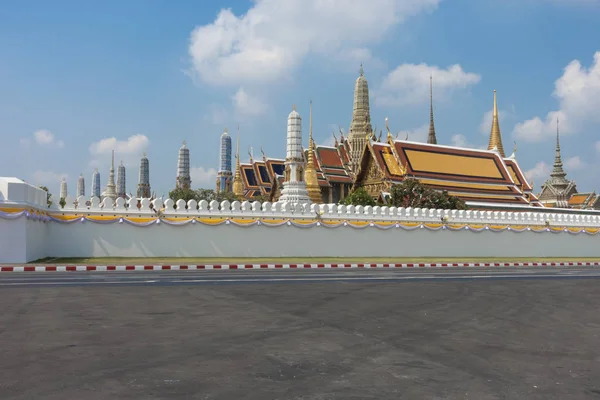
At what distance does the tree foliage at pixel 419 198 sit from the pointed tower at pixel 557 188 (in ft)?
141

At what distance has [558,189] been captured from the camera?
79438mm

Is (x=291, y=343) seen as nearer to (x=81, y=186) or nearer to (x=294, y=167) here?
(x=294, y=167)

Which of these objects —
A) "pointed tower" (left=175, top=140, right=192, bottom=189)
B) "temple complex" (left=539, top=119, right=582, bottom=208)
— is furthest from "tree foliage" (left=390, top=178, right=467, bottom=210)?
"pointed tower" (left=175, top=140, right=192, bottom=189)

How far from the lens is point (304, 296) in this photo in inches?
475

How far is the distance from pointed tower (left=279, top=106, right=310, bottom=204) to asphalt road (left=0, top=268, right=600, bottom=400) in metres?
19.6

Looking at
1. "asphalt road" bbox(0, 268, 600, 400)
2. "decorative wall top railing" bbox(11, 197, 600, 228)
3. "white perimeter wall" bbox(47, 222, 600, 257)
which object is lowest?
"asphalt road" bbox(0, 268, 600, 400)

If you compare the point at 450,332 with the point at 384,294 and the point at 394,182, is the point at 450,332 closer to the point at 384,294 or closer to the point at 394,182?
the point at 384,294

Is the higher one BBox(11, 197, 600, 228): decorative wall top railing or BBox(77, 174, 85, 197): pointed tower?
BBox(77, 174, 85, 197): pointed tower

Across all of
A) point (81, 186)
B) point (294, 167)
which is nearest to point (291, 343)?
point (294, 167)

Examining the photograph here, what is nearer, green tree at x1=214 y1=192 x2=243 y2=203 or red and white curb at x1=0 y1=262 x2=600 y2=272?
red and white curb at x1=0 y1=262 x2=600 y2=272

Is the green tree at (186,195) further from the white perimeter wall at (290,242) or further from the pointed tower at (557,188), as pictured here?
the pointed tower at (557,188)

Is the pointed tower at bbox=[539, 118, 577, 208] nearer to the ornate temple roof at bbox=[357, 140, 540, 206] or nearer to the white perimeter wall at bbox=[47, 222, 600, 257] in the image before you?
the ornate temple roof at bbox=[357, 140, 540, 206]

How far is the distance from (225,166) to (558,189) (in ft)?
147

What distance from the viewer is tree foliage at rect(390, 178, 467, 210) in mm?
38594
